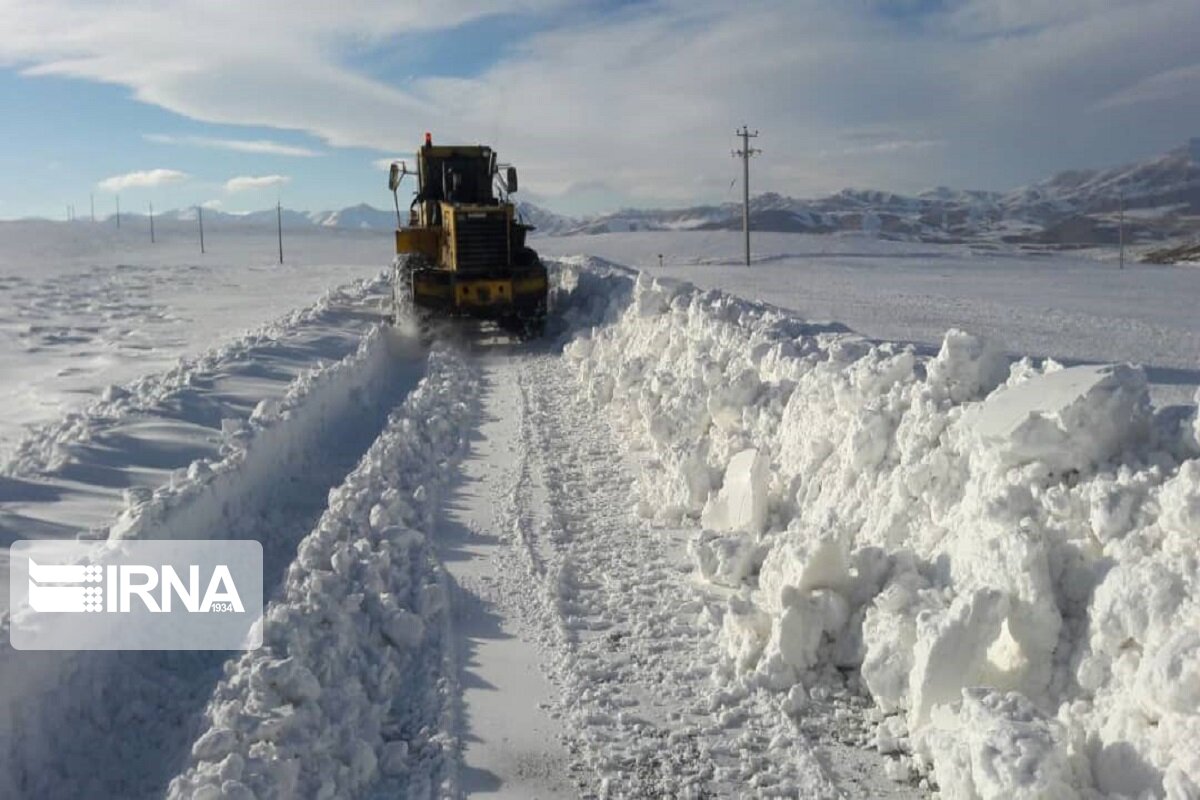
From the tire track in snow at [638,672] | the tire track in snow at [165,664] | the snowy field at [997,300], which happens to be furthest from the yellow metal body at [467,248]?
the tire track in snow at [638,672]

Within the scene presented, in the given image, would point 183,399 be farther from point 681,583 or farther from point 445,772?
point 445,772

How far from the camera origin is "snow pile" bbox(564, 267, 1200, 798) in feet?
11.8

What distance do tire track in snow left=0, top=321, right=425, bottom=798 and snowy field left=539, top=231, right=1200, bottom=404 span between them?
16.3 feet

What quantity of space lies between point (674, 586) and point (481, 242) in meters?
11.8

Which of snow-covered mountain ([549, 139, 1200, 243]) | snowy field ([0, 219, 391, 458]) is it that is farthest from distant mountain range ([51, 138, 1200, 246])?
snowy field ([0, 219, 391, 458])

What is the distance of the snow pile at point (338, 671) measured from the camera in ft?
13.2

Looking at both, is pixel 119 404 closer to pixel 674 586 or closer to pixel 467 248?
pixel 674 586

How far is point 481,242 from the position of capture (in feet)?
55.8

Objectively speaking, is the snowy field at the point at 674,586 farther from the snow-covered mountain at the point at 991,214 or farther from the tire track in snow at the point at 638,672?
the snow-covered mountain at the point at 991,214

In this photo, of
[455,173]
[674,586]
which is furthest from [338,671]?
[455,173]

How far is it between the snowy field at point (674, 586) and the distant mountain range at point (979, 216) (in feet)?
278

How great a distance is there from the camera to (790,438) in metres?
7.27

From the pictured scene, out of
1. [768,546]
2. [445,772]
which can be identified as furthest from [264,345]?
[445,772]

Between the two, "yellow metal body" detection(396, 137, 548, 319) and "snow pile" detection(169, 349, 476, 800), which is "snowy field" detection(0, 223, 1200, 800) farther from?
"yellow metal body" detection(396, 137, 548, 319)
